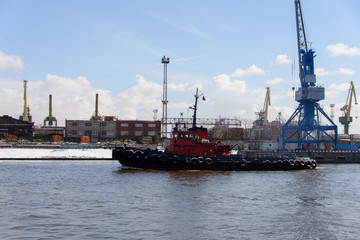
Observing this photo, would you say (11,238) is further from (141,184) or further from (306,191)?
(306,191)

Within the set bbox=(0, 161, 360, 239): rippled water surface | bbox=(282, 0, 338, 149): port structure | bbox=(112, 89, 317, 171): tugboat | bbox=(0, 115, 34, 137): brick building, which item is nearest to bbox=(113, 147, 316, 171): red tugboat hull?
bbox=(112, 89, 317, 171): tugboat

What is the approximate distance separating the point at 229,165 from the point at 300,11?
50338mm

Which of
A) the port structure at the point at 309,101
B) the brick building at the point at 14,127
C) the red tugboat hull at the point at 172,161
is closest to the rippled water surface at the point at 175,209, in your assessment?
the red tugboat hull at the point at 172,161

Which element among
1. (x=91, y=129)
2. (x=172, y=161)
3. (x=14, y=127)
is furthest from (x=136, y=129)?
(x=172, y=161)

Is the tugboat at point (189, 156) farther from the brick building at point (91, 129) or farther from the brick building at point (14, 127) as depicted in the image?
the brick building at point (14, 127)

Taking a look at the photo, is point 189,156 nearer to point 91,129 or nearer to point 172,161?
point 172,161

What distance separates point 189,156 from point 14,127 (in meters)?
69.3

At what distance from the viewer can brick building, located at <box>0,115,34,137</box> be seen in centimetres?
9594

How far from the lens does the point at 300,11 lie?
7981cm

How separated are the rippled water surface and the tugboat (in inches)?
306

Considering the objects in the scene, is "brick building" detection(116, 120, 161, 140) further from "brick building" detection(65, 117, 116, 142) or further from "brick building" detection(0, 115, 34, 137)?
"brick building" detection(0, 115, 34, 137)

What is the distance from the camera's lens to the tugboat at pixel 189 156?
3972 cm

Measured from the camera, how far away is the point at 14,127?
96.3 m

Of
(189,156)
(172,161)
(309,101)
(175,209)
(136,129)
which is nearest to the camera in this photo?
(175,209)
